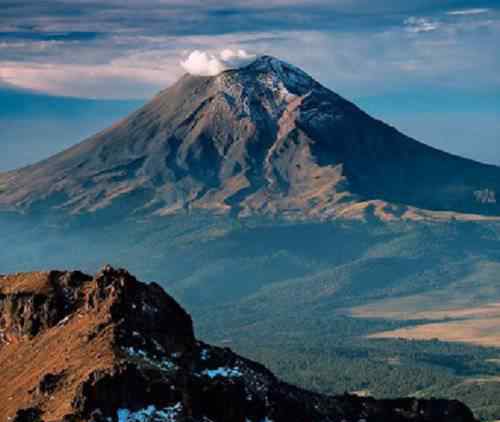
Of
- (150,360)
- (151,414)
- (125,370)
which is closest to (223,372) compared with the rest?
(150,360)

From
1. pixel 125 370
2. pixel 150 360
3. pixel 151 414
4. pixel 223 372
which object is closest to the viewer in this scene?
pixel 151 414

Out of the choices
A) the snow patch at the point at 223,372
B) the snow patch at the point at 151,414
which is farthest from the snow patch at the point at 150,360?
the snow patch at the point at 151,414

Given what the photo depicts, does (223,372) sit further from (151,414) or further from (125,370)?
(151,414)

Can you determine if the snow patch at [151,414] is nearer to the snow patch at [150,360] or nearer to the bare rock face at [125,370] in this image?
the bare rock face at [125,370]

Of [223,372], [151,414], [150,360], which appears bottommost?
[223,372]

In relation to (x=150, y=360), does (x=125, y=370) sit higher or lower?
higher

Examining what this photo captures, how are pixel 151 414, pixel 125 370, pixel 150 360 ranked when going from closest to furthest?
1. pixel 151 414
2. pixel 125 370
3. pixel 150 360

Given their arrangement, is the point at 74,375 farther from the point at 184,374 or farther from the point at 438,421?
the point at 438,421

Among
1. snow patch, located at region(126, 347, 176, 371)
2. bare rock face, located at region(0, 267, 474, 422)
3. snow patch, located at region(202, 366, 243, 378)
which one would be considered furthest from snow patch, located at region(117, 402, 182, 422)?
snow patch, located at region(202, 366, 243, 378)
